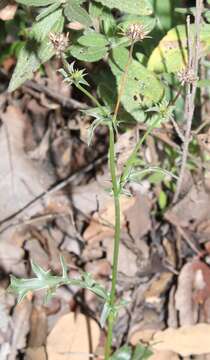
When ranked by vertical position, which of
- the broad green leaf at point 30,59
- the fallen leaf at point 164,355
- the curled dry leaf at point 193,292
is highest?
the broad green leaf at point 30,59

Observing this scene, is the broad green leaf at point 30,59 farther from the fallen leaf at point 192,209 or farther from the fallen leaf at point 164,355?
the fallen leaf at point 164,355

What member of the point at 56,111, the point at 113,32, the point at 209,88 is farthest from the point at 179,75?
the point at 56,111

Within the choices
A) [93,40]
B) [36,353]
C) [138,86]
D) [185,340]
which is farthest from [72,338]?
[93,40]

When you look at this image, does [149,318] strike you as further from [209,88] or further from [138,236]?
[209,88]

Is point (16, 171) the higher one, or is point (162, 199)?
point (16, 171)

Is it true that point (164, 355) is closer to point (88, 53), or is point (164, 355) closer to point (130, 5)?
point (88, 53)

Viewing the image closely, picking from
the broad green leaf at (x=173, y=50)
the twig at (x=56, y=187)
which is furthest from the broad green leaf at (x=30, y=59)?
the twig at (x=56, y=187)
